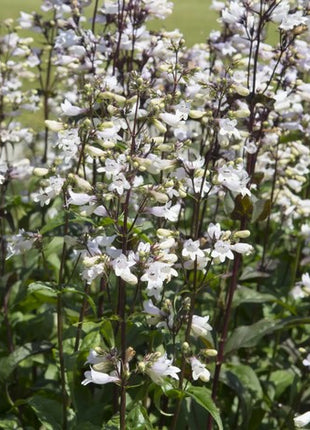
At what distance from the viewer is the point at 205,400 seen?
325 centimetres

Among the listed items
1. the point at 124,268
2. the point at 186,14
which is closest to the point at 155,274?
the point at 124,268

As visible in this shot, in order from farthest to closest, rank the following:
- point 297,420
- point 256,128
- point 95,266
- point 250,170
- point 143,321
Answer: point 256,128 < point 250,170 < point 143,321 < point 297,420 < point 95,266

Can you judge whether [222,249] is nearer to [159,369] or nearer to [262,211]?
[159,369]

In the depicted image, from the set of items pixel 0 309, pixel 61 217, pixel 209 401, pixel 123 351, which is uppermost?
pixel 61 217

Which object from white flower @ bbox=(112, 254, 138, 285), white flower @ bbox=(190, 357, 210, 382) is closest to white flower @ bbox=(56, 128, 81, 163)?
white flower @ bbox=(112, 254, 138, 285)

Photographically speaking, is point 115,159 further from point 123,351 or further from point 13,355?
point 13,355

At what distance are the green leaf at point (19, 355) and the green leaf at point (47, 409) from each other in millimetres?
252

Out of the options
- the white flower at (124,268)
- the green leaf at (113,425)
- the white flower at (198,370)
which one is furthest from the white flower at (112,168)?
the green leaf at (113,425)

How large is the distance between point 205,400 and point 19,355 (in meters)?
1.40

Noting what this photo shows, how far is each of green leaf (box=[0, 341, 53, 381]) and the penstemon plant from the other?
12mm

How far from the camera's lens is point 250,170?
4.13 metres

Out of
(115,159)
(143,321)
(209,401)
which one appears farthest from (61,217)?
(209,401)

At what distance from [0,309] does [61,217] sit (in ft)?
4.14

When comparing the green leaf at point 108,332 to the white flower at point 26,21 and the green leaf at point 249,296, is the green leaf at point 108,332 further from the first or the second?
the white flower at point 26,21
